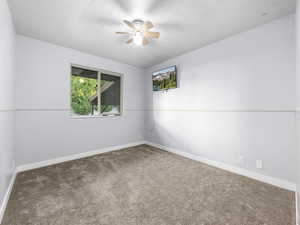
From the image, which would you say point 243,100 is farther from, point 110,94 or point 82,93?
point 82,93

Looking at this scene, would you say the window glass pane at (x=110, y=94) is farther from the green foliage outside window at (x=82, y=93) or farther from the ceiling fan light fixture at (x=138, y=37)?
the ceiling fan light fixture at (x=138, y=37)

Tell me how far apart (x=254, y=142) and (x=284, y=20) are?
1.87m

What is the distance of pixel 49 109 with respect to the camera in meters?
2.74

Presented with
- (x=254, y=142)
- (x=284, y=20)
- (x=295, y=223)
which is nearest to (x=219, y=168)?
(x=254, y=142)

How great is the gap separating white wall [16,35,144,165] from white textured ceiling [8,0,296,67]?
0.33m

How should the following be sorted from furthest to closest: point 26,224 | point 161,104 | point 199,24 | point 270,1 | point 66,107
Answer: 1. point 161,104
2. point 66,107
3. point 199,24
4. point 270,1
5. point 26,224

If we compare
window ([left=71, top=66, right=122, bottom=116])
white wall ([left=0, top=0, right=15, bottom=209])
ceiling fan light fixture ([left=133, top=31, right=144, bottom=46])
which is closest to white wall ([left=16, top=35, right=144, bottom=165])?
window ([left=71, top=66, right=122, bottom=116])

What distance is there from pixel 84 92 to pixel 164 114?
221 centimetres

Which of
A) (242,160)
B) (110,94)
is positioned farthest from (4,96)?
(242,160)

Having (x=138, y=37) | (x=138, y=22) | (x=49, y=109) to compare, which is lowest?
(x=49, y=109)

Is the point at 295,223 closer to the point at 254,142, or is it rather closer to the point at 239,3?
the point at 254,142

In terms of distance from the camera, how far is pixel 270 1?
1.66 metres

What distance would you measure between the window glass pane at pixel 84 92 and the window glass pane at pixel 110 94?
0.20 m

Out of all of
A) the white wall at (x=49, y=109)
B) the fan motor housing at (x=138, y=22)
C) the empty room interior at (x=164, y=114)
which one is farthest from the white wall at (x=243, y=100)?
the white wall at (x=49, y=109)
